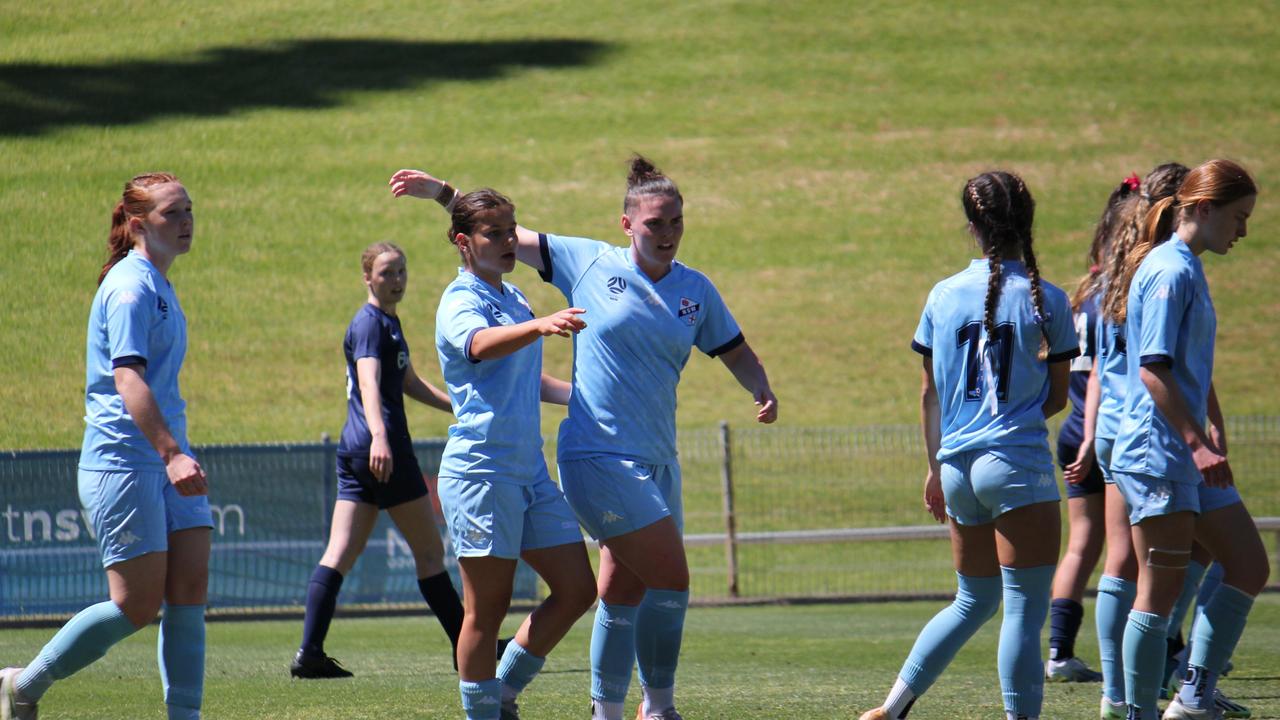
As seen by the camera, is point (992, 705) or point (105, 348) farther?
point (992, 705)

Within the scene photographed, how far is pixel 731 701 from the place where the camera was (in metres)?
6.31

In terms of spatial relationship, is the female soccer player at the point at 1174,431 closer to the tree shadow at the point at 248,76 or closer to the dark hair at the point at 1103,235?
the dark hair at the point at 1103,235

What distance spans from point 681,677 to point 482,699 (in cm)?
264

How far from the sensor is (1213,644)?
17.5 ft

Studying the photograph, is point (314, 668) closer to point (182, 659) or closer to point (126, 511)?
point (182, 659)

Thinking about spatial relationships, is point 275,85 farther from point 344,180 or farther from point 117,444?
point 117,444

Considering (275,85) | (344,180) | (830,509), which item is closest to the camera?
(830,509)

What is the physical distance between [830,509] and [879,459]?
0.91 meters

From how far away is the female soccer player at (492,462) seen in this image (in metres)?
4.66

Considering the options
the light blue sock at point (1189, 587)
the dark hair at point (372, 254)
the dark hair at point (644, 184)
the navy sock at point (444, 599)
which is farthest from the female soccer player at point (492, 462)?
the light blue sock at point (1189, 587)

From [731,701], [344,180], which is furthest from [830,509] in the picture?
[344,180]

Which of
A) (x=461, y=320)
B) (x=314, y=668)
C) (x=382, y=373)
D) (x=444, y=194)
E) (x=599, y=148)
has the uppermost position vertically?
(x=599, y=148)

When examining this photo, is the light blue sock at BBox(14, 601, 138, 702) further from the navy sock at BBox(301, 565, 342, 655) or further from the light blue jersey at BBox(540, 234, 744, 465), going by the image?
the navy sock at BBox(301, 565, 342, 655)

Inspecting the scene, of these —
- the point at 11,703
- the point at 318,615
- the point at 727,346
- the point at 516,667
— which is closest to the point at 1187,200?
the point at 727,346
